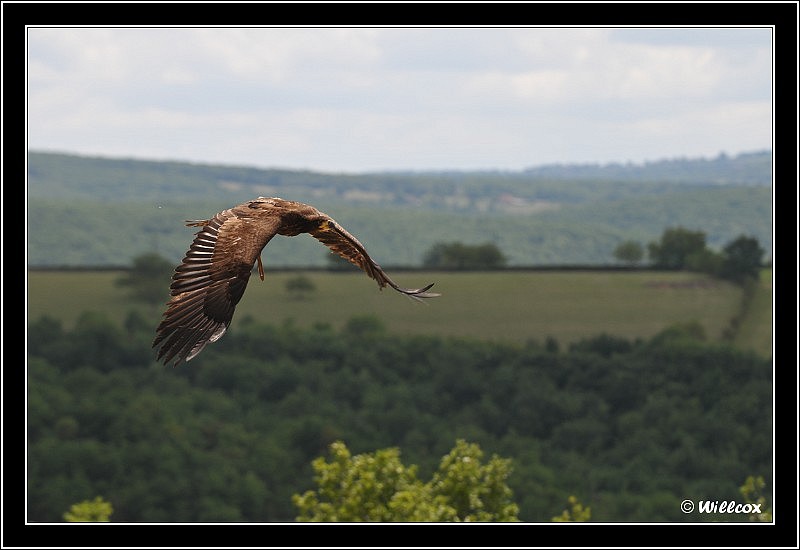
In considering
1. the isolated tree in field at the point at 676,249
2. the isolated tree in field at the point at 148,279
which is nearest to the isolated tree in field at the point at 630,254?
the isolated tree in field at the point at 676,249

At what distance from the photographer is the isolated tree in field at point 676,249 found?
4719 inches

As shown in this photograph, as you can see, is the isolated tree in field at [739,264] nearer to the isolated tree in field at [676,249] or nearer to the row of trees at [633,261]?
the row of trees at [633,261]

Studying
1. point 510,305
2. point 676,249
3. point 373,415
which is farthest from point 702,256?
point 373,415

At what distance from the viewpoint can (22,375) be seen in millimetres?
55625

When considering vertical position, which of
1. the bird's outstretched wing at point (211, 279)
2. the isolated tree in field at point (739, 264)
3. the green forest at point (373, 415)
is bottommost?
the green forest at point (373, 415)

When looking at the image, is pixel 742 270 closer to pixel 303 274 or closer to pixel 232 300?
pixel 303 274

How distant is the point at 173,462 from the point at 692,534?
142 feet

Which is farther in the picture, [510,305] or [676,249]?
[676,249]

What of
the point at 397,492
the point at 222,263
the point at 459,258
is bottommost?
the point at 397,492

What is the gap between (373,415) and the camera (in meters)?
103

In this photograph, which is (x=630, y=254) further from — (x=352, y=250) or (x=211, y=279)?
(x=211, y=279)

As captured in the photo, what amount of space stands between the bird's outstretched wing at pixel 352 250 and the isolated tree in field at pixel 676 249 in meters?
115

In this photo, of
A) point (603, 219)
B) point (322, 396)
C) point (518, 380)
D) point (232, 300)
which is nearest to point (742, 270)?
point (518, 380)

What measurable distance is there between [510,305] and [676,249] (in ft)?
57.0
